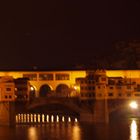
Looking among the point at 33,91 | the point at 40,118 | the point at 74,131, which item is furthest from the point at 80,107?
the point at 33,91

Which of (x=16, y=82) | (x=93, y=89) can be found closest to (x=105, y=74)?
(x=93, y=89)

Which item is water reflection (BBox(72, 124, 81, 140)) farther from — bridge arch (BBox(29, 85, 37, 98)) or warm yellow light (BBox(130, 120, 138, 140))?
bridge arch (BBox(29, 85, 37, 98))

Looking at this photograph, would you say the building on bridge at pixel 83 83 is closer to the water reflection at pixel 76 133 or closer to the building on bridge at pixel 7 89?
the building on bridge at pixel 7 89

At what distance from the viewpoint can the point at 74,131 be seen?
3356 cm

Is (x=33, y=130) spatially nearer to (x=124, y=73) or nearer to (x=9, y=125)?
(x=9, y=125)

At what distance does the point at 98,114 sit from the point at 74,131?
11.1ft

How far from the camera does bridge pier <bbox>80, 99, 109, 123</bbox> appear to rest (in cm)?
3659

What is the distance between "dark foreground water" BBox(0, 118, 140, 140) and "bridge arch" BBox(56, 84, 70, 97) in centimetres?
375

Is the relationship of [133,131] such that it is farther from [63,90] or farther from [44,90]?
[44,90]

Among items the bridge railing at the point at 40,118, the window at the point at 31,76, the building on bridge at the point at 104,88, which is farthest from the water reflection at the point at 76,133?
the window at the point at 31,76

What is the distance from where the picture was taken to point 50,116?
38375mm

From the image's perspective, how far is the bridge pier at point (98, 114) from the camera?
120ft

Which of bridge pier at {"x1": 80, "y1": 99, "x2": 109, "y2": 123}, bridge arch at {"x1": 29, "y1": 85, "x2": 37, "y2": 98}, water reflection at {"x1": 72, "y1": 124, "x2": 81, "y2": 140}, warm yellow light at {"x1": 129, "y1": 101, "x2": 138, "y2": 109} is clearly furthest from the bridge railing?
water reflection at {"x1": 72, "y1": 124, "x2": 81, "y2": 140}

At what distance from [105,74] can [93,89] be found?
1404 millimetres
